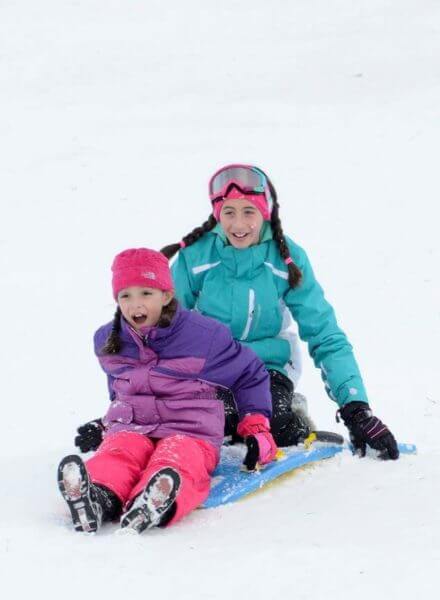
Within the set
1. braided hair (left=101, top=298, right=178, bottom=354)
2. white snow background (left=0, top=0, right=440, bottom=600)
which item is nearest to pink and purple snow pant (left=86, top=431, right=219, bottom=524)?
white snow background (left=0, top=0, right=440, bottom=600)

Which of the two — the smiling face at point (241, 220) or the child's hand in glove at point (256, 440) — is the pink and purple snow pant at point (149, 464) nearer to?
the child's hand in glove at point (256, 440)

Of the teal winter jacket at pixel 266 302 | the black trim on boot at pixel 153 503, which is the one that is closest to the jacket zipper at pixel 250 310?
the teal winter jacket at pixel 266 302

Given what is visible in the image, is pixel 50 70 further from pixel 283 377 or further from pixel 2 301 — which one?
pixel 283 377

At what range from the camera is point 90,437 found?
4.46 metres

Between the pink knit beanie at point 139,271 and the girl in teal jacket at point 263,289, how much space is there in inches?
22.4

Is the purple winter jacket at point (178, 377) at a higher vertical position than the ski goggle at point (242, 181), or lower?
lower

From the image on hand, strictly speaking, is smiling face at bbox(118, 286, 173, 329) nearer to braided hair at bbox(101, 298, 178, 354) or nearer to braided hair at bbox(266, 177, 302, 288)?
braided hair at bbox(101, 298, 178, 354)

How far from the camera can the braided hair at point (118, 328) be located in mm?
4090

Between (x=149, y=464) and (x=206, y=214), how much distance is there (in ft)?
20.2

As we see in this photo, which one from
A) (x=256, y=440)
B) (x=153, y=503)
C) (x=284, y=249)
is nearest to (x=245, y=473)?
(x=256, y=440)

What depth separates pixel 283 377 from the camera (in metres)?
4.78

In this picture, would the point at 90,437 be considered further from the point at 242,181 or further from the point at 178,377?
the point at 242,181

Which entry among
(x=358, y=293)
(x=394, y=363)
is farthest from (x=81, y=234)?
(x=394, y=363)

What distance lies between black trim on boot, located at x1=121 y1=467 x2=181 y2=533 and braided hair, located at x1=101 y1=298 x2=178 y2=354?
0.84 m
